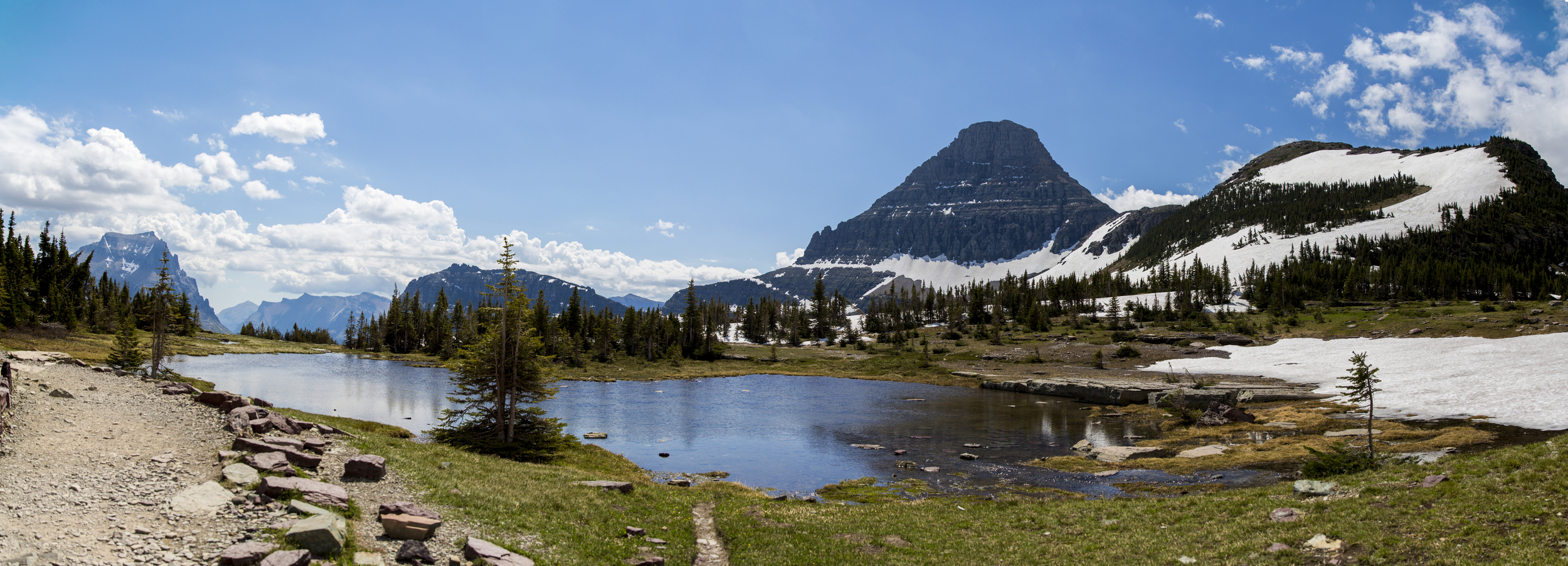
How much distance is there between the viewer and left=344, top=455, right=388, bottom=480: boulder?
1941cm

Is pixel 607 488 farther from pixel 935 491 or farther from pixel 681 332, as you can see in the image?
pixel 681 332

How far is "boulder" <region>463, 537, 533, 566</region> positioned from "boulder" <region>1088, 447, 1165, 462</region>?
3753cm

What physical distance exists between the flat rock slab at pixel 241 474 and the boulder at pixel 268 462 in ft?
0.88

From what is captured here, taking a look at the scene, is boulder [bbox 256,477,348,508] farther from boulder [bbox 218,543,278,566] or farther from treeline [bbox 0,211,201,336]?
treeline [bbox 0,211,201,336]

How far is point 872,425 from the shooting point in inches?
2296

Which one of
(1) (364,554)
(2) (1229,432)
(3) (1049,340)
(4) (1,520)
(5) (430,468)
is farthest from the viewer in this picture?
(3) (1049,340)

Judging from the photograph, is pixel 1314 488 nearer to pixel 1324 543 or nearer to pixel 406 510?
pixel 1324 543

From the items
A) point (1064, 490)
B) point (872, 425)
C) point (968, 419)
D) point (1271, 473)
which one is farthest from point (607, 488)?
point (968, 419)

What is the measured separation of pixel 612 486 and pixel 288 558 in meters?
13.3

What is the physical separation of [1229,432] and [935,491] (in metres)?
29.5

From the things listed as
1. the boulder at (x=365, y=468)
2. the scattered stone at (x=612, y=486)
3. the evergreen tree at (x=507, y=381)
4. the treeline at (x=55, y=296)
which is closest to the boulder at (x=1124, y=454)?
the scattered stone at (x=612, y=486)

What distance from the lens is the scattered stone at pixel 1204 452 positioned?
39.6m

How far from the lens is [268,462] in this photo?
57.8ft

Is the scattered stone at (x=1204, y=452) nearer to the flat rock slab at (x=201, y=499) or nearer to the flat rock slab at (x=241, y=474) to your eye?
the flat rock slab at (x=241, y=474)
